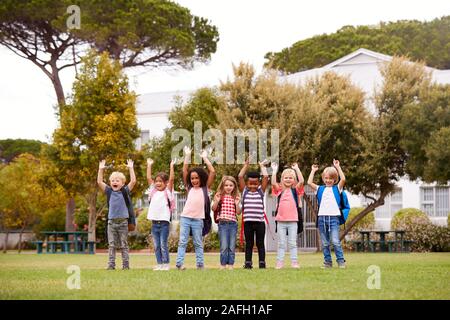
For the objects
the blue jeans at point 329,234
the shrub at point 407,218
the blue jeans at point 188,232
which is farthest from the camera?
the shrub at point 407,218

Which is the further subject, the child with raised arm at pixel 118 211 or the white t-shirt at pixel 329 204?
the child with raised arm at pixel 118 211

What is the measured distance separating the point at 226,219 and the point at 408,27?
40403 millimetres

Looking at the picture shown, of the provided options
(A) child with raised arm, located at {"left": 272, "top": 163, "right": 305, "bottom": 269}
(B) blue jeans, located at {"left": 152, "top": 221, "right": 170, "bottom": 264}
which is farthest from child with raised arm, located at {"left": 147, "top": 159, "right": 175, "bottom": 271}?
(A) child with raised arm, located at {"left": 272, "top": 163, "right": 305, "bottom": 269}

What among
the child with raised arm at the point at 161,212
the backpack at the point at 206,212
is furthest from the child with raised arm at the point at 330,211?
the child with raised arm at the point at 161,212

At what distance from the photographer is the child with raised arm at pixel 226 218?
1538 centimetres

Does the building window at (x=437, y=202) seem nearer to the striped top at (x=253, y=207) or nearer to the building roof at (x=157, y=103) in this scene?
the building roof at (x=157, y=103)

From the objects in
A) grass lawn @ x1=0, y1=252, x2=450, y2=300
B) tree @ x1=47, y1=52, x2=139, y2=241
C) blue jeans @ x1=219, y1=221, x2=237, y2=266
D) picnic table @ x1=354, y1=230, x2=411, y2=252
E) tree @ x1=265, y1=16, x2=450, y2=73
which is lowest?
picnic table @ x1=354, y1=230, x2=411, y2=252

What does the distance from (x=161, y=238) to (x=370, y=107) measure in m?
19.7

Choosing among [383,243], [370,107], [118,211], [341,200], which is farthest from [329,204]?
[370,107]

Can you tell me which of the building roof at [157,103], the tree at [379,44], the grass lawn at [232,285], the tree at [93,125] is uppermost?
the tree at [379,44]

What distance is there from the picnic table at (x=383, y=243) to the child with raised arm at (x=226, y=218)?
52.9 ft

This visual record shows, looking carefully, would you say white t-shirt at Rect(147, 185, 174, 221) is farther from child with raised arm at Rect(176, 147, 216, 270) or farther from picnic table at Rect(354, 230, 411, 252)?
picnic table at Rect(354, 230, 411, 252)

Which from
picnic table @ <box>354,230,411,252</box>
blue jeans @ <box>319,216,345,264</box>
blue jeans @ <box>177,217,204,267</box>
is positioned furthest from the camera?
picnic table @ <box>354,230,411,252</box>

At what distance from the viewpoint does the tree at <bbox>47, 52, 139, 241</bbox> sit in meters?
32.2
